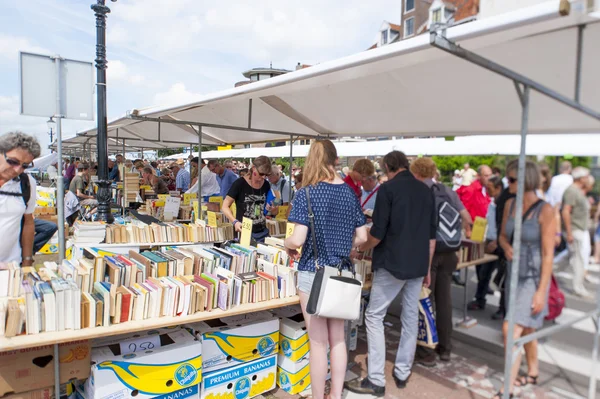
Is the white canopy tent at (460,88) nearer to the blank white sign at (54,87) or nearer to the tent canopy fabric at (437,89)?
the tent canopy fabric at (437,89)

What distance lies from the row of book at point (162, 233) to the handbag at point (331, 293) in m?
2.79

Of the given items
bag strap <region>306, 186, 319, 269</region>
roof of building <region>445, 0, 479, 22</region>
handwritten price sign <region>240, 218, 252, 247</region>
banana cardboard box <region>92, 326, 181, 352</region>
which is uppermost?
roof of building <region>445, 0, 479, 22</region>

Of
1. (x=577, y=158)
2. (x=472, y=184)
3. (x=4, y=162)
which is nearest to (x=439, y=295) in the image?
(x=472, y=184)

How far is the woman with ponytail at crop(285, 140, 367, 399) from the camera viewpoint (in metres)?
2.47

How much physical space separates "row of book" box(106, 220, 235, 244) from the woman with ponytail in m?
2.57

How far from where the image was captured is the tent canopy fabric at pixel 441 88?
1715mm

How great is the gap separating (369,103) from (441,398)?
251cm

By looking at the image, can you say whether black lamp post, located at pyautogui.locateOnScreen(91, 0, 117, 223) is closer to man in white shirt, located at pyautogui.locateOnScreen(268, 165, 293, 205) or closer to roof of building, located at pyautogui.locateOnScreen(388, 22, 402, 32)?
man in white shirt, located at pyautogui.locateOnScreen(268, 165, 293, 205)

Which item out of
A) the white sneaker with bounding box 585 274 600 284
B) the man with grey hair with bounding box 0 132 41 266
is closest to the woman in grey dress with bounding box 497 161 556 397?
the white sneaker with bounding box 585 274 600 284

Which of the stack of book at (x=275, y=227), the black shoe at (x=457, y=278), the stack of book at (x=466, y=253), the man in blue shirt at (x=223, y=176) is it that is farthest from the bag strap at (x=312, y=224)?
the man in blue shirt at (x=223, y=176)

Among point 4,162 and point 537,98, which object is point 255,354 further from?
point 537,98

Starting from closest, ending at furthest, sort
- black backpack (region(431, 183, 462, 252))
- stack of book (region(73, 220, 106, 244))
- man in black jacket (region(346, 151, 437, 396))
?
man in black jacket (region(346, 151, 437, 396)) < black backpack (region(431, 183, 462, 252)) < stack of book (region(73, 220, 106, 244))

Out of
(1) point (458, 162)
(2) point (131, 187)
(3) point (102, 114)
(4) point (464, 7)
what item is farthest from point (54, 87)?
(4) point (464, 7)

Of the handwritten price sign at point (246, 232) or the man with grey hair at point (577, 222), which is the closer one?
the man with grey hair at point (577, 222)
